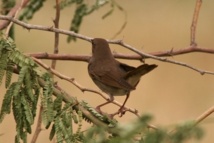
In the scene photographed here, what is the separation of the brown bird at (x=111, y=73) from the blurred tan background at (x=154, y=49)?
9.95 feet

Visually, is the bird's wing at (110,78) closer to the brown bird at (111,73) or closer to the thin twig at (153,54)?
the brown bird at (111,73)

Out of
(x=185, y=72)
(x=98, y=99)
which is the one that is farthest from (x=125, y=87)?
(x=185, y=72)

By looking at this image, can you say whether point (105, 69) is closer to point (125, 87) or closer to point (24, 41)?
point (125, 87)

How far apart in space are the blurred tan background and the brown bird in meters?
3.03

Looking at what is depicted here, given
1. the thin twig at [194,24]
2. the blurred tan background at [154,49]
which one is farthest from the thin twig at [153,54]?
the blurred tan background at [154,49]

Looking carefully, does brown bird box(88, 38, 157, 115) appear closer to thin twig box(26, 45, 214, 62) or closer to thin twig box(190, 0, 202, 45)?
thin twig box(26, 45, 214, 62)

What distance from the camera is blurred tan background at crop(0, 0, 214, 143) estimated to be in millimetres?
10125

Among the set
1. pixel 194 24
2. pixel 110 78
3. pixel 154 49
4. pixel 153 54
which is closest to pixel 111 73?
pixel 110 78

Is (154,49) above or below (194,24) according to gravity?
below

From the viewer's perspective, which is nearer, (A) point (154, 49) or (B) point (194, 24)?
(B) point (194, 24)

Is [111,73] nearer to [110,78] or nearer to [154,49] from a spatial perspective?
[110,78]

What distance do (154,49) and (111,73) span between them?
28.1ft

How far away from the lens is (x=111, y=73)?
4.54 metres

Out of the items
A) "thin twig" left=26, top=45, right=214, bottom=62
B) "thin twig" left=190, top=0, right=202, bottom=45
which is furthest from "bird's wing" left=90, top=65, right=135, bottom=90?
"thin twig" left=190, top=0, right=202, bottom=45
